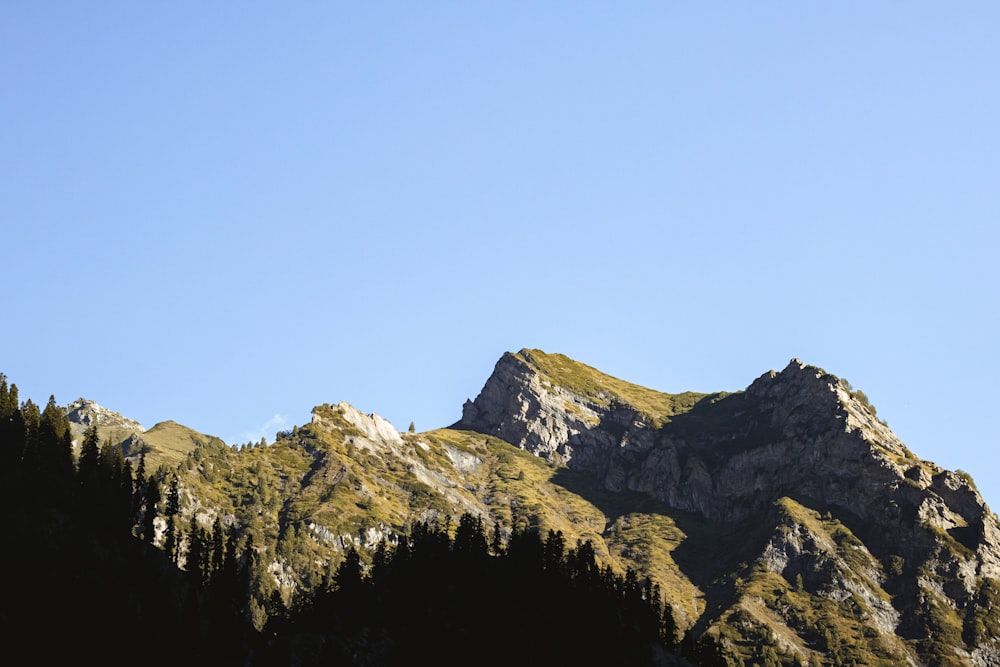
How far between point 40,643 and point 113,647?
11.1 m

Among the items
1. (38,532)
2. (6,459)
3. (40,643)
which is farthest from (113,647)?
(6,459)

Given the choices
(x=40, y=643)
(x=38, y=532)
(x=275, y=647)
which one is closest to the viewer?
(x=40, y=643)

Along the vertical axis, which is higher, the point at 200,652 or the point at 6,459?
the point at 6,459

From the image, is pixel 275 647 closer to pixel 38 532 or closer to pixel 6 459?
pixel 38 532

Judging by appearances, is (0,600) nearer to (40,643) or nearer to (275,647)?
(40,643)

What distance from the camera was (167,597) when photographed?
18875 centimetres

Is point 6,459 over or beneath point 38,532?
over

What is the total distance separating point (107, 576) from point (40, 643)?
22.7 meters

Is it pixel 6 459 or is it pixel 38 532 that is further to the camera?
pixel 6 459

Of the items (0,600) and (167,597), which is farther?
(167,597)

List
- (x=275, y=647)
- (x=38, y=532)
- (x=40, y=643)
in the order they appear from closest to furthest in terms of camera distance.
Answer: (x=40, y=643) < (x=38, y=532) < (x=275, y=647)

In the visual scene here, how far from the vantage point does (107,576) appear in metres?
181

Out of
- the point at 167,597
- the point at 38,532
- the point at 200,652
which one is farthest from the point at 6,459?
the point at 200,652

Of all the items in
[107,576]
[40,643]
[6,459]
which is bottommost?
[40,643]
